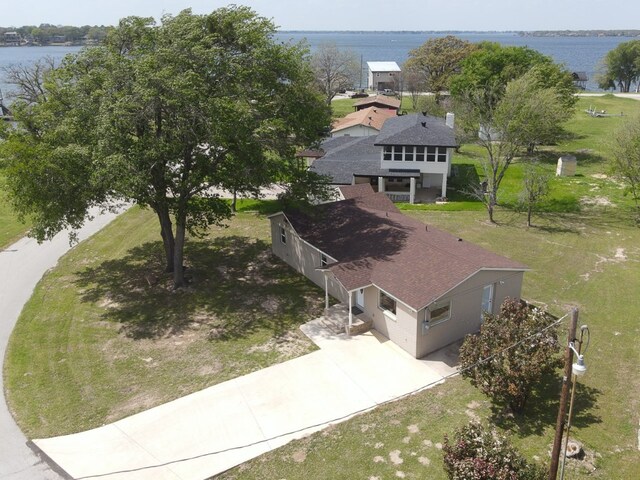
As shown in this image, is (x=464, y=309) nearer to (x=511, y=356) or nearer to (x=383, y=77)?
(x=511, y=356)

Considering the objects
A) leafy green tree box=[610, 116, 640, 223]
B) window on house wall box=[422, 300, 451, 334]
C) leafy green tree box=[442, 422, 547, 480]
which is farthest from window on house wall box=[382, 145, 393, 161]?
leafy green tree box=[442, 422, 547, 480]

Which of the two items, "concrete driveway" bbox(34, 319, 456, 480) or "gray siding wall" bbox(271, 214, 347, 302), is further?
"gray siding wall" bbox(271, 214, 347, 302)

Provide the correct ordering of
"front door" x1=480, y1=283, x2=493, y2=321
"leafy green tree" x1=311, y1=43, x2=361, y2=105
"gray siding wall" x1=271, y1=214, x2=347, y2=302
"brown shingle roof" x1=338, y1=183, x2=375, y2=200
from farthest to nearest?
"leafy green tree" x1=311, y1=43, x2=361, y2=105
"brown shingle roof" x1=338, y1=183, x2=375, y2=200
"gray siding wall" x1=271, y1=214, x2=347, y2=302
"front door" x1=480, y1=283, x2=493, y2=321

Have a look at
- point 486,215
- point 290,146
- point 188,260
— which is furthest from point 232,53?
point 486,215

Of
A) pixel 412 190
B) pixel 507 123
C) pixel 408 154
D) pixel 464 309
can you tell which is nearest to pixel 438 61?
pixel 408 154

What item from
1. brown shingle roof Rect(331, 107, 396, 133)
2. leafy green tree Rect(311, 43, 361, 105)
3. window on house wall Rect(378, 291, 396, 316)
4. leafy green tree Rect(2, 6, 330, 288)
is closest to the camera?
window on house wall Rect(378, 291, 396, 316)

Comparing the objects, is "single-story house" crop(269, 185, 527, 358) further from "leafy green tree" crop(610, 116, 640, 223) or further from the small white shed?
the small white shed

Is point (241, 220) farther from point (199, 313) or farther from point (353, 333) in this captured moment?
point (353, 333)

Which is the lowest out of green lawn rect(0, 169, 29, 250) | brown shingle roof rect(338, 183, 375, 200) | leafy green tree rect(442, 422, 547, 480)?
green lawn rect(0, 169, 29, 250)
